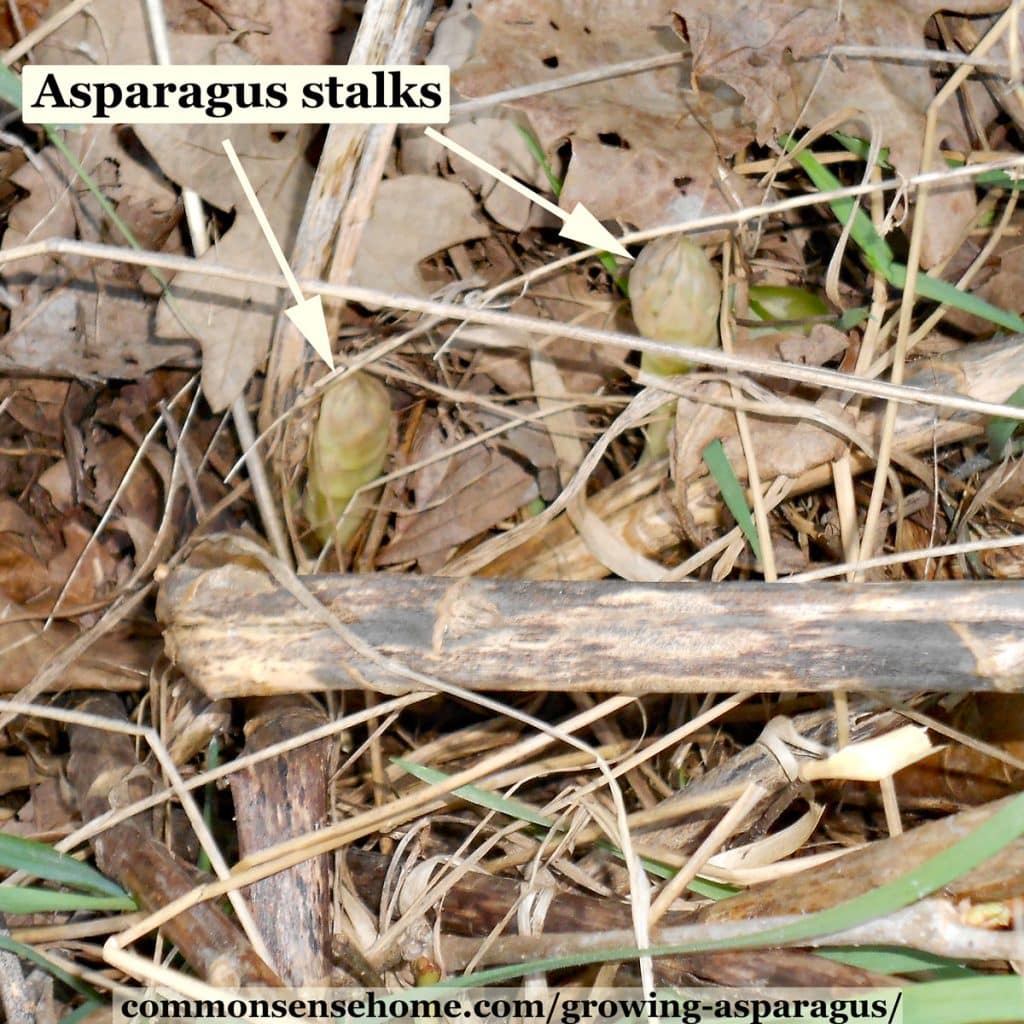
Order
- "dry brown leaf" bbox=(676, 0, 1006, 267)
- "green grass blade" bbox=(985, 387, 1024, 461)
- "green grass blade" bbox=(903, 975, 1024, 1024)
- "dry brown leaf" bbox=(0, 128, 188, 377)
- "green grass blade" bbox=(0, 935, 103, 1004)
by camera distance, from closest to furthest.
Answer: "green grass blade" bbox=(903, 975, 1024, 1024), "green grass blade" bbox=(0, 935, 103, 1004), "green grass blade" bbox=(985, 387, 1024, 461), "dry brown leaf" bbox=(676, 0, 1006, 267), "dry brown leaf" bbox=(0, 128, 188, 377)

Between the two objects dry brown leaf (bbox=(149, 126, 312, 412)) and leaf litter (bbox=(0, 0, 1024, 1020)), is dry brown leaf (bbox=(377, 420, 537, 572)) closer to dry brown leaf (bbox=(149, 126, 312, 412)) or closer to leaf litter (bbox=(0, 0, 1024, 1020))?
leaf litter (bbox=(0, 0, 1024, 1020))

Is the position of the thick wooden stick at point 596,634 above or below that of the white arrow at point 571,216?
below

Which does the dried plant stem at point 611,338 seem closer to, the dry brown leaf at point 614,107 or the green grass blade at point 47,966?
the dry brown leaf at point 614,107

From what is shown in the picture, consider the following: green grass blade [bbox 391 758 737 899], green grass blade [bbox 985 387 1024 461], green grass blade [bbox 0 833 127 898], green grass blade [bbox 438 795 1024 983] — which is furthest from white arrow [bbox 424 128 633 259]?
green grass blade [bbox 0 833 127 898]

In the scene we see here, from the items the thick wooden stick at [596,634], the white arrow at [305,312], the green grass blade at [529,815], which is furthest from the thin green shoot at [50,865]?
the white arrow at [305,312]

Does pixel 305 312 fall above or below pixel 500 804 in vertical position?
above

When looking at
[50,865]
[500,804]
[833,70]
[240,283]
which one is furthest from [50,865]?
[833,70]

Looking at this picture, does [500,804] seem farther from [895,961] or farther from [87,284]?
[87,284]
